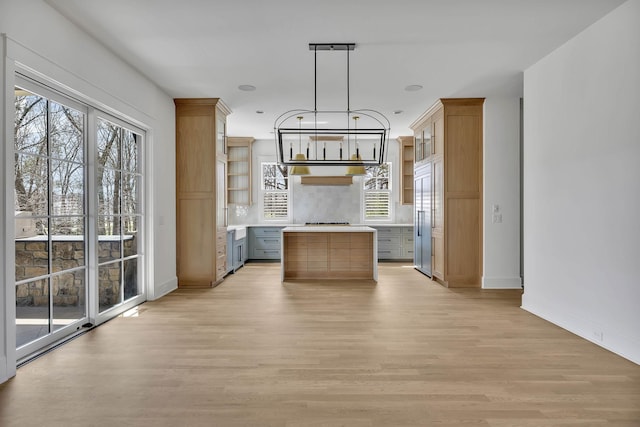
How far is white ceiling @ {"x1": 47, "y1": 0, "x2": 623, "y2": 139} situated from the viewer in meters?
2.79

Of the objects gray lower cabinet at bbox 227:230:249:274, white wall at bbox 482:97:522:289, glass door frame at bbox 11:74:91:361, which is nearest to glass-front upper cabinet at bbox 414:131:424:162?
white wall at bbox 482:97:522:289

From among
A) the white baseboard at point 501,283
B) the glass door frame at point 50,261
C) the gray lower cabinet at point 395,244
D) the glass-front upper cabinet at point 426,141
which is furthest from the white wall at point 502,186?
the glass door frame at point 50,261

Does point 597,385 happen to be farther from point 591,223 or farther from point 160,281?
point 160,281

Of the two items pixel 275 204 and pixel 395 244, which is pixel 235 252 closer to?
pixel 275 204

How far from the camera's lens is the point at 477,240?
5168mm

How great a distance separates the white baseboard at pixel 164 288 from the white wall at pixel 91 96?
0.04 feet

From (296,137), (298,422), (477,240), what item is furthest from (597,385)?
(296,137)

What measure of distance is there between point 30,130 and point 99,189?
910 millimetres

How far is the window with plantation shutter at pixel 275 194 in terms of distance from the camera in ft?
26.9

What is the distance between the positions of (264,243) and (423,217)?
3430 mm

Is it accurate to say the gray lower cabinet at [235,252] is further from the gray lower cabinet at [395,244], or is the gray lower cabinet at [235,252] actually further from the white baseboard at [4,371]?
the white baseboard at [4,371]

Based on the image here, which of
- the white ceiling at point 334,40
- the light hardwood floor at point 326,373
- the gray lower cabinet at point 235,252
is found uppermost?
the white ceiling at point 334,40

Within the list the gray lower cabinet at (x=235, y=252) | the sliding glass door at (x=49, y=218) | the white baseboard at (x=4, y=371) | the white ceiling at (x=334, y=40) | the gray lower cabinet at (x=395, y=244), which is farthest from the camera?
the gray lower cabinet at (x=395, y=244)

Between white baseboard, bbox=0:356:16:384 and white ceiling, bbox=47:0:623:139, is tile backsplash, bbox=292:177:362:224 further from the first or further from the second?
white baseboard, bbox=0:356:16:384
